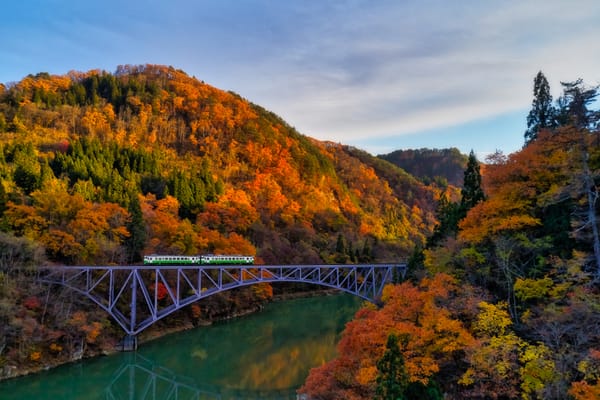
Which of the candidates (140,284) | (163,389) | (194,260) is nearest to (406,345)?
(163,389)

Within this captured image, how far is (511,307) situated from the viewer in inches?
562

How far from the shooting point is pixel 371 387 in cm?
1283

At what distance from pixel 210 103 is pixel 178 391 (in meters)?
53.2

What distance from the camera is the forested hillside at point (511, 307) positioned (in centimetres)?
1089

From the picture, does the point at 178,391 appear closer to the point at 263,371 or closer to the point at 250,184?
the point at 263,371

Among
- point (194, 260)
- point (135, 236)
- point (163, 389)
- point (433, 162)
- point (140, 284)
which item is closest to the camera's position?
point (163, 389)

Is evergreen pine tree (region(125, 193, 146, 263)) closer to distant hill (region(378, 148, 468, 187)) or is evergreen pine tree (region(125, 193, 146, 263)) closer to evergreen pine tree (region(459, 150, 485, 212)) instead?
evergreen pine tree (region(459, 150, 485, 212))

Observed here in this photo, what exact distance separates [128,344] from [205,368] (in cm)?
477

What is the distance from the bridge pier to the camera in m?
24.4

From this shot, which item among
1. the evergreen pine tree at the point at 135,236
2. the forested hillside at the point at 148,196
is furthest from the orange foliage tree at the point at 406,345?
Result: the evergreen pine tree at the point at 135,236

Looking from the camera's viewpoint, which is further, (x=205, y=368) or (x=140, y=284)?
(x=140, y=284)

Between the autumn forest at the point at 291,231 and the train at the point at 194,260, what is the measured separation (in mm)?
4008

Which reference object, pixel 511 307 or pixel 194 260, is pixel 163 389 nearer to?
pixel 194 260

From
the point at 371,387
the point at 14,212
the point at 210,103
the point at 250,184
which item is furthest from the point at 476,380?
the point at 210,103
